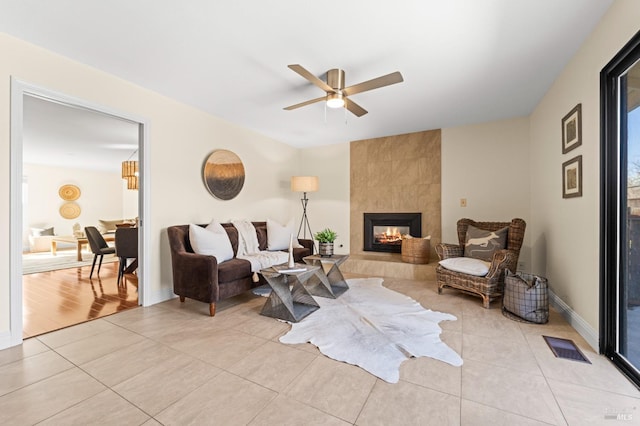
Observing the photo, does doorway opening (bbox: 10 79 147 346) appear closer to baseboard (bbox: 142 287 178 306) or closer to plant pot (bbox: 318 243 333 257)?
baseboard (bbox: 142 287 178 306)

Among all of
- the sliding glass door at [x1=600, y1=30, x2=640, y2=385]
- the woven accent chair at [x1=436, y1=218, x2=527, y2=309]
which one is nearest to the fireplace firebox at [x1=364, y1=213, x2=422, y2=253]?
the woven accent chair at [x1=436, y1=218, x2=527, y2=309]

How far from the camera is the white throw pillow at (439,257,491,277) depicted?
118 inches

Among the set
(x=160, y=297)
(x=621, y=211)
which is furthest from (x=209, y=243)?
(x=621, y=211)

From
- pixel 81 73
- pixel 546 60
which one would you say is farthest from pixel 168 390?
pixel 546 60

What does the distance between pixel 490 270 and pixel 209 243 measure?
3121 millimetres

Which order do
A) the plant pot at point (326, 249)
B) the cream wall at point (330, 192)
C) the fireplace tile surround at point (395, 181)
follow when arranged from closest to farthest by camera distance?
the plant pot at point (326, 249)
the fireplace tile surround at point (395, 181)
the cream wall at point (330, 192)

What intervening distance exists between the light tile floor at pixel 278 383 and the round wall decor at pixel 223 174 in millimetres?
2039

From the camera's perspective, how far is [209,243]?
311 cm

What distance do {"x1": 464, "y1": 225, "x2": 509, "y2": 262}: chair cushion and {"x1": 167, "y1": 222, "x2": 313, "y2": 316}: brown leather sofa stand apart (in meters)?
2.70

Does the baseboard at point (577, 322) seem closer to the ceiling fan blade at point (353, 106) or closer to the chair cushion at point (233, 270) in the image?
the ceiling fan blade at point (353, 106)

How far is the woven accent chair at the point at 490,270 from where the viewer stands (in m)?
2.91

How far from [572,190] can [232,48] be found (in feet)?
10.6

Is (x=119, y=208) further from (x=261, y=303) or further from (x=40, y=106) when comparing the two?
(x=261, y=303)

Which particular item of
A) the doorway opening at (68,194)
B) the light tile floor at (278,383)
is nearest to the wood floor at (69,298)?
the doorway opening at (68,194)
